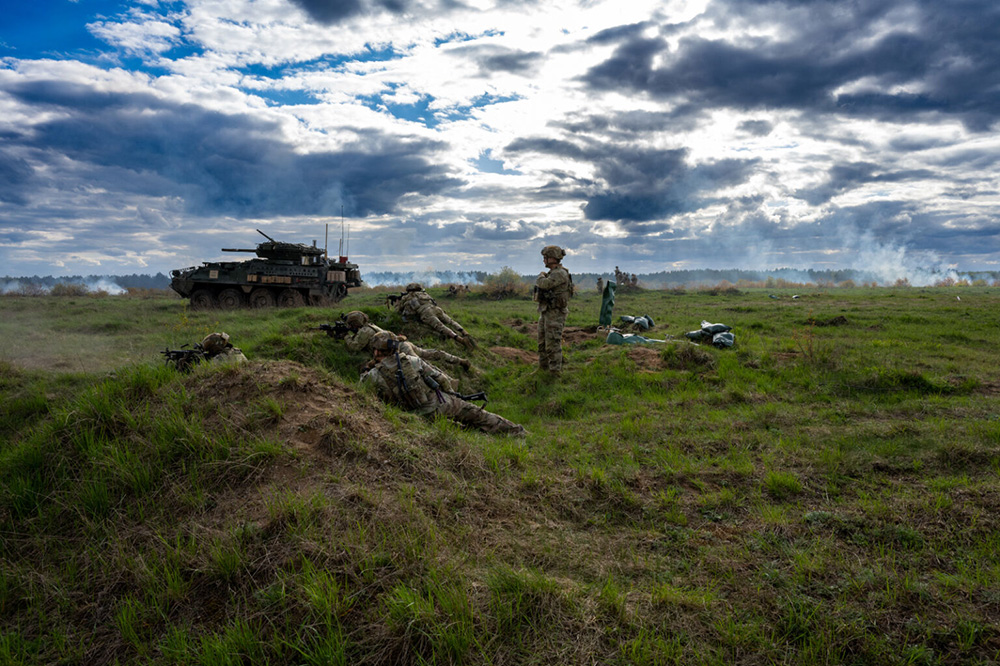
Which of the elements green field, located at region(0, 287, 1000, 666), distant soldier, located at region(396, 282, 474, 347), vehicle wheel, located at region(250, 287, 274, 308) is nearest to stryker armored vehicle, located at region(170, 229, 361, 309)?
vehicle wheel, located at region(250, 287, 274, 308)

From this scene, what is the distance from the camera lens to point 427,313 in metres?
10.7

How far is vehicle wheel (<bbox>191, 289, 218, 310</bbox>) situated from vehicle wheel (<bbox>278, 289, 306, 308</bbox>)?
2.35 metres

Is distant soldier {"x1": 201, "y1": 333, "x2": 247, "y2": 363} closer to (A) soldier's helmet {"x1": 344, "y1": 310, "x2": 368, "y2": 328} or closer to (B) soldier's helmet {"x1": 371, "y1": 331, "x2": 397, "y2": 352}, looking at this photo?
(B) soldier's helmet {"x1": 371, "y1": 331, "x2": 397, "y2": 352}

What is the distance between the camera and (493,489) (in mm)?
4059

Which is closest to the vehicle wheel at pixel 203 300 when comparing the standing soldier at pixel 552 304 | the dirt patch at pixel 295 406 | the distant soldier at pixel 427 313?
the distant soldier at pixel 427 313

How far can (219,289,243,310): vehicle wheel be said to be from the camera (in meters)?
18.3

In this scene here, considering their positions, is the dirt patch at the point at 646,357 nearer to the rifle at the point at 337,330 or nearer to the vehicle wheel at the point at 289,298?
the rifle at the point at 337,330

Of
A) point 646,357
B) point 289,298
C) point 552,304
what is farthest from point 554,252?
point 289,298

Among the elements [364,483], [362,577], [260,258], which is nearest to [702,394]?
[364,483]

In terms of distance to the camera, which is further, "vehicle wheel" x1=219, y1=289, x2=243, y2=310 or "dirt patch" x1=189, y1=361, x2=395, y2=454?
"vehicle wheel" x1=219, y1=289, x2=243, y2=310

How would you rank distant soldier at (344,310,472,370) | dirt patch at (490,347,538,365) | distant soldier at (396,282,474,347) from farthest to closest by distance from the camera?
dirt patch at (490,347,538,365) → distant soldier at (396,282,474,347) → distant soldier at (344,310,472,370)

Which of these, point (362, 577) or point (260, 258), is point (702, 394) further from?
point (260, 258)

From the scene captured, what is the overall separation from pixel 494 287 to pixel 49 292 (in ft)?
82.1

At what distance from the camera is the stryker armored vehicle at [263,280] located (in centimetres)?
1809
